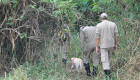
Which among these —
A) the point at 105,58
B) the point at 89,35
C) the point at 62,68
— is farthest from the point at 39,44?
the point at 105,58

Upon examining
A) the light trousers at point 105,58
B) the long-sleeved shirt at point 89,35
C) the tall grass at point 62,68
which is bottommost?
the tall grass at point 62,68

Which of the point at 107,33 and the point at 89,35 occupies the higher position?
the point at 107,33

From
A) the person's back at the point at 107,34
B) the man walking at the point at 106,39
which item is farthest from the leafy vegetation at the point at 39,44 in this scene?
the person's back at the point at 107,34

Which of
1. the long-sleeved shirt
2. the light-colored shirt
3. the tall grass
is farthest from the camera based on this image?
the long-sleeved shirt

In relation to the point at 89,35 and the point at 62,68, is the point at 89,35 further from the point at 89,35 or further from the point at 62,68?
the point at 62,68

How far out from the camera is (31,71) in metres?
5.59

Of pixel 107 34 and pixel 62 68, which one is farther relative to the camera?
pixel 62 68

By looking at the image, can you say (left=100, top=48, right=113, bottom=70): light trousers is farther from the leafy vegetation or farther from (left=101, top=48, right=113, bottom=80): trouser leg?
the leafy vegetation

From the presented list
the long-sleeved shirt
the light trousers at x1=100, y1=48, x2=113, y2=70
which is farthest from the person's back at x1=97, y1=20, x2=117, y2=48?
the long-sleeved shirt

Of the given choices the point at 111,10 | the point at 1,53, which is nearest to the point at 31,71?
the point at 1,53

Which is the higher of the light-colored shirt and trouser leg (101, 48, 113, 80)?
the light-colored shirt

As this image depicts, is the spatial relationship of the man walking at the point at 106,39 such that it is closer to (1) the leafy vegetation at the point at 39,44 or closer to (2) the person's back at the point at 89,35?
(1) the leafy vegetation at the point at 39,44

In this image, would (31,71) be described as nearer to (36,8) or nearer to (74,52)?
(36,8)

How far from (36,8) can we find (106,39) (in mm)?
2243
